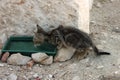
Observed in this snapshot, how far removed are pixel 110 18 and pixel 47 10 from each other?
1.37 m

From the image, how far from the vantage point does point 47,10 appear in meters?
4.21

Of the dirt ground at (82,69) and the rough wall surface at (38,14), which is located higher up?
the rough wall surface at (38,14)

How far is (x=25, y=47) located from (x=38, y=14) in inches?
15.4

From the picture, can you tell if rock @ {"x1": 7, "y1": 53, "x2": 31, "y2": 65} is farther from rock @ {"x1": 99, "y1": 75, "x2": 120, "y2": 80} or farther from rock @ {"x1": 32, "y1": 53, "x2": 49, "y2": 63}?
rock @ {"x1": 99, "y1": 75, "x2": 120, "y2": 80}

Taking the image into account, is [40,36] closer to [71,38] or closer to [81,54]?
[71,38]

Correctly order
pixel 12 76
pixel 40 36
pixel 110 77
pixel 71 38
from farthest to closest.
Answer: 1. pixel 40 36
2. pixel 71 38
3. pixel 12 76
4. pixel 110 77

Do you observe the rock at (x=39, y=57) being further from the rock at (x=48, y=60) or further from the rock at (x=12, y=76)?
the rock at (x=12, y=76)

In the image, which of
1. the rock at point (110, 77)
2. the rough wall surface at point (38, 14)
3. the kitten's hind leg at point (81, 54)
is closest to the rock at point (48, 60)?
the kitten's hind leg at point (81, 54)

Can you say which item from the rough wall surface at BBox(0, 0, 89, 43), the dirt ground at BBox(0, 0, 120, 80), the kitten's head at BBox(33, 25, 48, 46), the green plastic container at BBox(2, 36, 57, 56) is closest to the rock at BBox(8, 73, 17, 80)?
the dirt ground at BBox(0, 0, 120, 80)

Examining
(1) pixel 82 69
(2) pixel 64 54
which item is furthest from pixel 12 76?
(1) pixel 82 69

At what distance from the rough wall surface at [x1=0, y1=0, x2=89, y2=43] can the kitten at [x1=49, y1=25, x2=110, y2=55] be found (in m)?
0.20

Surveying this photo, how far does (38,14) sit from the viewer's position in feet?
13.9

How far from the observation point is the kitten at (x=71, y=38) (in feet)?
12.9

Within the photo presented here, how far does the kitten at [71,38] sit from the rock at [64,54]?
6cm
